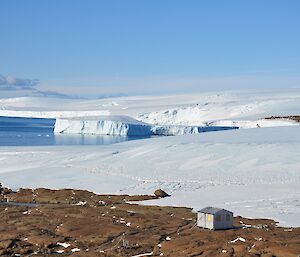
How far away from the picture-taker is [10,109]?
454 feet

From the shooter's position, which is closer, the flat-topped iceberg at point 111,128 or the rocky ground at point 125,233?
the rocky ground at point 125,233

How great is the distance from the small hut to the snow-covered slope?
206 centimetres

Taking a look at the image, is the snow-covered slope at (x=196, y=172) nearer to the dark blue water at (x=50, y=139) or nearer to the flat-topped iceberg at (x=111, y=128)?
the dark blue water at (x=50, y=139)

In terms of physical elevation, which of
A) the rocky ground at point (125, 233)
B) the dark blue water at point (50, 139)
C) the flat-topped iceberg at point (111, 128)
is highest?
the flat-topped iceberg at point (111, 128)

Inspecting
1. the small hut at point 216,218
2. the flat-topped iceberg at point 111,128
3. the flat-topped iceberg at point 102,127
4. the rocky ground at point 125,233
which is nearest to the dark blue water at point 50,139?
the flat-topped iceberg at point 102,127

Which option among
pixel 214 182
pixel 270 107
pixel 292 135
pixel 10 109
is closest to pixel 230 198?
pixel 214 182

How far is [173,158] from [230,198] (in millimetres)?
8364

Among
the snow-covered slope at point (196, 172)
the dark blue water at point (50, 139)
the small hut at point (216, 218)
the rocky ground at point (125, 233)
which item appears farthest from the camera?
the dark blue water at point (50, 139)

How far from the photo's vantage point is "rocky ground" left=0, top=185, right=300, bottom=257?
15.4 m

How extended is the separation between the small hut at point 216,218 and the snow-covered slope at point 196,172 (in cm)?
206

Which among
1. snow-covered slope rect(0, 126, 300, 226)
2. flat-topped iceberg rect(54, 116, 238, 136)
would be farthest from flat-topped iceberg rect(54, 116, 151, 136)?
snow-covered slope rect(0, 126, 300, 226)

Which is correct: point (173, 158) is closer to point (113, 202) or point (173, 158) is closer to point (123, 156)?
point (123, 156)

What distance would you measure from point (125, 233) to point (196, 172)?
1077 centimetres

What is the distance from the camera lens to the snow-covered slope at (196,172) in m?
22.5
